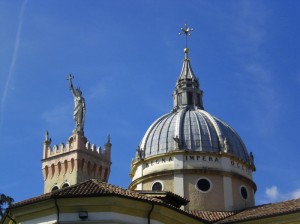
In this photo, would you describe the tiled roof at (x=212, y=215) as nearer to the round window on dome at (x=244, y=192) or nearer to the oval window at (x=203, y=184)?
the oval window at (x=203, y=184)

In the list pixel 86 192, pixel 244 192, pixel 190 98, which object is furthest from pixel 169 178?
pixel 86 192

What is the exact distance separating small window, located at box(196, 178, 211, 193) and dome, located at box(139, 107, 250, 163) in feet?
7.60

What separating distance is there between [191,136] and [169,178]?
3.82m

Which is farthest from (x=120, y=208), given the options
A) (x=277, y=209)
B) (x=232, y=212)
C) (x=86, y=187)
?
(x=232, y=212)

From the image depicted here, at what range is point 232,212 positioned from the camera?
42906 millimetres

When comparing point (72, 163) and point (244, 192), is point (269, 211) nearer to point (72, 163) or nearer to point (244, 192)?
point (244, 192)

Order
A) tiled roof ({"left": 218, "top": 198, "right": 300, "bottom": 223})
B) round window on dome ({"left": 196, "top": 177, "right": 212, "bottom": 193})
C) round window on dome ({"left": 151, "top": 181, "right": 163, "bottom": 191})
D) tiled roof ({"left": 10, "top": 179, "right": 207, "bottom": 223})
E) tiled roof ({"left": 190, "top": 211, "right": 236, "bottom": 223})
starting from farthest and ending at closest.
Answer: round window on dome ({"left": 151, "top": 181, "right": 163, "bottom": 191}) → round window on dome ({"left": 196, "top": 177, "right": 212, "bottom": 193}) → tiled roof ({"left": 190, "top": 211, "right": 236, "bottom": 223}) → tiled roof ({"left": 218, "top": 198, "right": 300, "bottom": 223}) → tiled roof ({"left": 10, "top": 179, "right": 207, "bottom": 223})

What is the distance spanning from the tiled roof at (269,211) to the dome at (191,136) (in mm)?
7264

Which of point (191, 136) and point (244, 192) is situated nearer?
point (244, 192)

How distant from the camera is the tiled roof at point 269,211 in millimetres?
34562

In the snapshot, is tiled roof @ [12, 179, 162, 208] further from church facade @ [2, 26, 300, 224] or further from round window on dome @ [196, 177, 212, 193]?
round window on dome @ [196, 177, 212, 193]

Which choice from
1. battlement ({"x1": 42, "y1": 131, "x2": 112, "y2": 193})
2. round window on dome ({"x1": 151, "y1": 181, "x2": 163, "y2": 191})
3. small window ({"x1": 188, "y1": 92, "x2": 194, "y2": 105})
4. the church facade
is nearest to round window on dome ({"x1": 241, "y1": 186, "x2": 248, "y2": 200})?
the church facade

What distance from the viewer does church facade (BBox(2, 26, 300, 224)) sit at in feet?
99.0

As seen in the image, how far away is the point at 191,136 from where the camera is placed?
47031 millimetres
